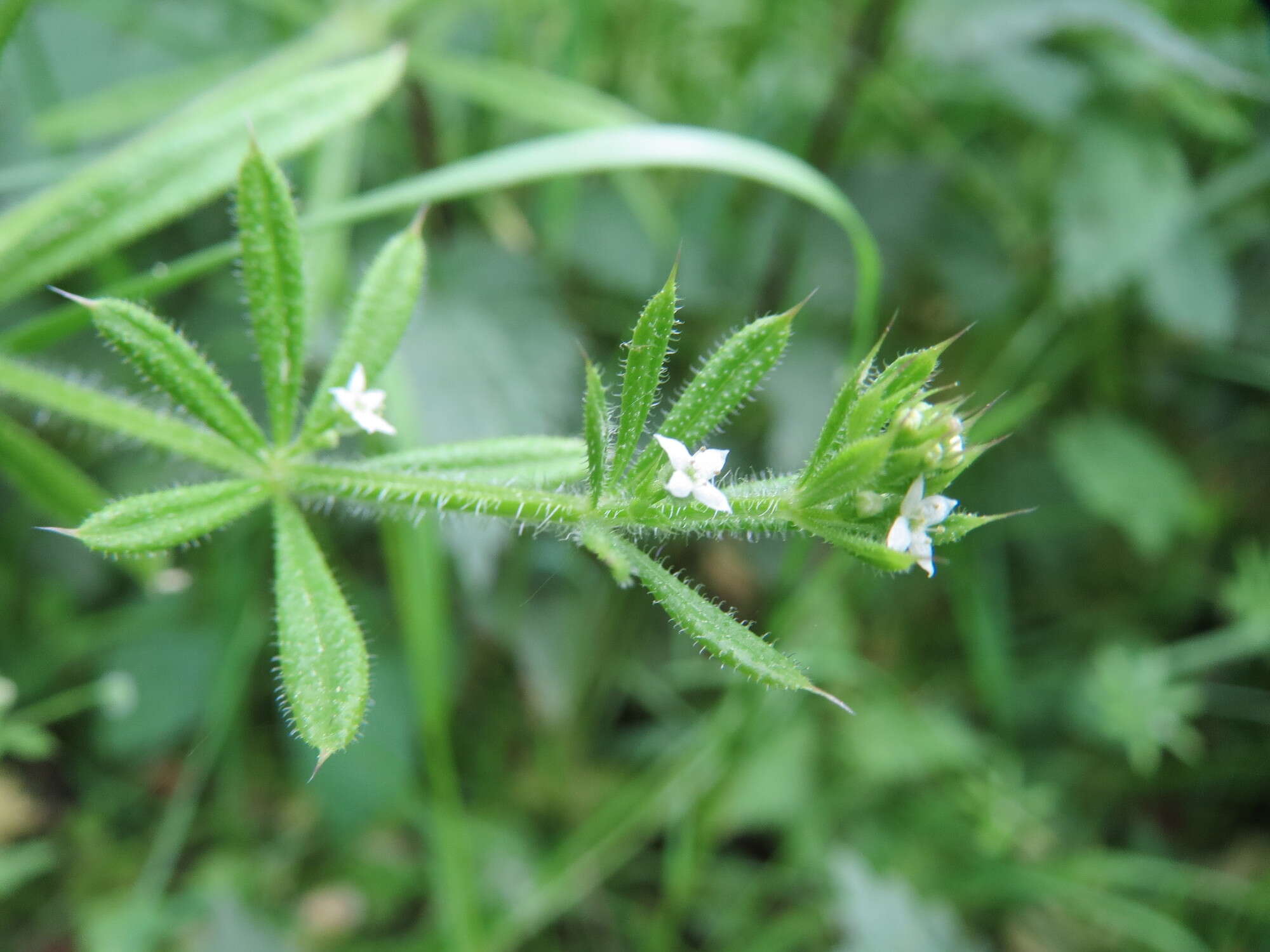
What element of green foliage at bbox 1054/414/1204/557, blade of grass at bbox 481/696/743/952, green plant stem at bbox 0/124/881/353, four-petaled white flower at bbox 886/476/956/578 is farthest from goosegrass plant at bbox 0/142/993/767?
green foliage at bbox 1054/414/1204/557

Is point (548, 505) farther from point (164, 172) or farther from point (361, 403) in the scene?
point (164, 172)

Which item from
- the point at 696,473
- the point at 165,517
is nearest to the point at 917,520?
the point at 696,473

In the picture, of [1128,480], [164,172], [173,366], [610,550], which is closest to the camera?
[610,550]

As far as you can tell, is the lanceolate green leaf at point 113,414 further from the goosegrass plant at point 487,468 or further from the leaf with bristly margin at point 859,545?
the leaf with bristly margin at point 859,545

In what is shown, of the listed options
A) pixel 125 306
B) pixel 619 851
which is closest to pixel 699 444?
pixel 125 306

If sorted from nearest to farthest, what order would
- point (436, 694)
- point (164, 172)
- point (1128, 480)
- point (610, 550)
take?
point (610, 550), point (164, 172), point (436, 694), point (1128, 480)

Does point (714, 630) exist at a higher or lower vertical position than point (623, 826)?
higher
